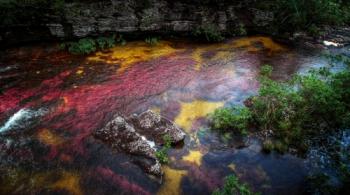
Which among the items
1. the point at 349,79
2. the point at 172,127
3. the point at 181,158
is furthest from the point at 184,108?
the point at 349,79

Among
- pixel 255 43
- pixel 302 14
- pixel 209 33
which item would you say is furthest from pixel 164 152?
pixel 302 14

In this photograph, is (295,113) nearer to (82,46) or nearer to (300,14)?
(300,14)

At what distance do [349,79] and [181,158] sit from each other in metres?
5.38

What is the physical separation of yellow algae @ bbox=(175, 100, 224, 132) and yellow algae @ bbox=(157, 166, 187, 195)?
176cm

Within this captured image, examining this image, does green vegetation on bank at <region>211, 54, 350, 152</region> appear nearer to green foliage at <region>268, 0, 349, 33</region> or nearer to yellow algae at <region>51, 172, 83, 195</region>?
yellow algae at <region>51, 172, 83, 195</region>

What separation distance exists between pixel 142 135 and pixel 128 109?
1541 mm

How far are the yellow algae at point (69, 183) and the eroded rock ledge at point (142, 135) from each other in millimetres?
1316

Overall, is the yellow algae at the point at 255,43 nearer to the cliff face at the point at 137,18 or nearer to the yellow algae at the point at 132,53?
the cliff face at the point at 137,18

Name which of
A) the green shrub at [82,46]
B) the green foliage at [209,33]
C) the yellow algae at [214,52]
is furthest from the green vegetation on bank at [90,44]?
the green foliage at [209,33]

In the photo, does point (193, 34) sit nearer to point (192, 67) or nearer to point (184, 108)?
point (192, 67)

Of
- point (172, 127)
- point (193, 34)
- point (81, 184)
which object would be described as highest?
point (193, 34)

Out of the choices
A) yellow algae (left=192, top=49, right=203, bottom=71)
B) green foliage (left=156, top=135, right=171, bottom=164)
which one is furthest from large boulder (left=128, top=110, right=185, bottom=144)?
yellow algae (left=192, top=49, right=203, bottom=71)

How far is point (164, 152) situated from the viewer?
317 inches

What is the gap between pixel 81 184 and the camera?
23.5 ft
